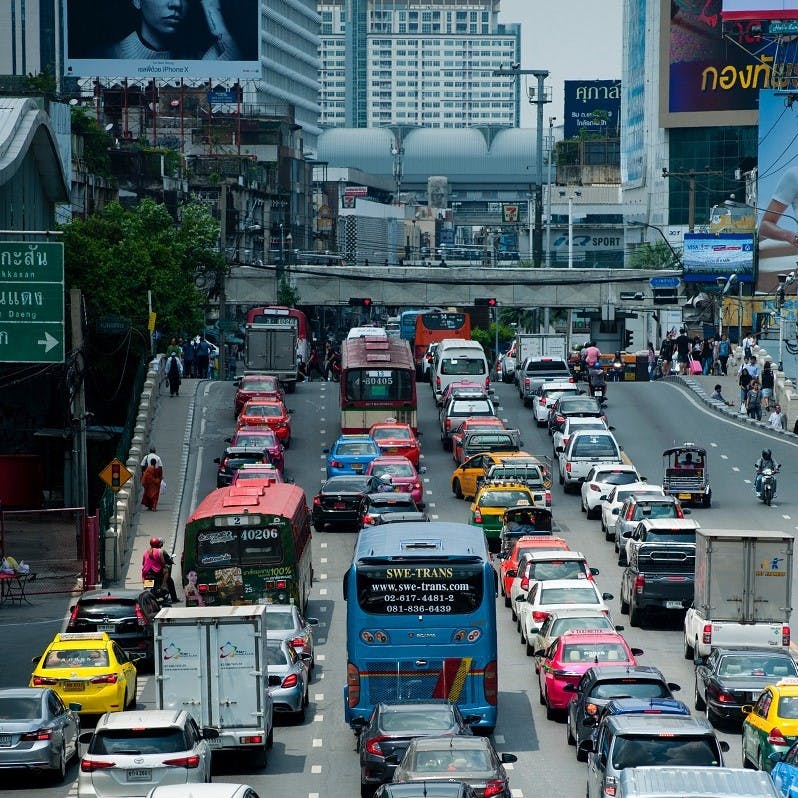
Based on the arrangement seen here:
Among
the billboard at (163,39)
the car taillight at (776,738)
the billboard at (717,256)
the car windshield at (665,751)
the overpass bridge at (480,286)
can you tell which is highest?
the billboard at (163,39)

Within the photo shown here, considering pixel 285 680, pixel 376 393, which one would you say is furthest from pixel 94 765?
pixel 376 393

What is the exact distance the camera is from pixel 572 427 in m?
52.5

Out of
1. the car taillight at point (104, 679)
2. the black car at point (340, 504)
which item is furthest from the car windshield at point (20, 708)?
the black car at point (340, 504)

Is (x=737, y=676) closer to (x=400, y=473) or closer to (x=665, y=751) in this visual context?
(x=665, y=751)

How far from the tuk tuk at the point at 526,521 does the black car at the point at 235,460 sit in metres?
9.42

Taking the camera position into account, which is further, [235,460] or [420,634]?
[235,460]

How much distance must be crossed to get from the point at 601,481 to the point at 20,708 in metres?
24.9

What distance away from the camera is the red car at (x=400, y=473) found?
45406 mm

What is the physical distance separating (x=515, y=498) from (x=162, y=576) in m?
10.1

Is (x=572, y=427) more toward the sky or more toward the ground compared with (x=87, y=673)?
more toward the sky

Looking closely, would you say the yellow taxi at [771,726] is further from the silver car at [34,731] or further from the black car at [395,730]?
the silver car at [34,731]

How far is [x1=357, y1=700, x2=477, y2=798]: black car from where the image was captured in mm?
21156

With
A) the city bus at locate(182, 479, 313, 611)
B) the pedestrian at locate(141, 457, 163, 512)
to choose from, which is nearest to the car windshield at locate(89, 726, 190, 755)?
the city bus at locate(182, 479, 313, 611)

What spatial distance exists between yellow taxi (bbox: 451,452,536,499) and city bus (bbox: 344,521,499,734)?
883 inches
